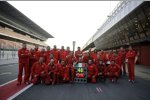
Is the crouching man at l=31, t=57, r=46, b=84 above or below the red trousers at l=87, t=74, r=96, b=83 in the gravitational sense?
above

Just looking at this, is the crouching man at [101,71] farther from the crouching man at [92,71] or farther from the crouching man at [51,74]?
the crouching man at [51,74]

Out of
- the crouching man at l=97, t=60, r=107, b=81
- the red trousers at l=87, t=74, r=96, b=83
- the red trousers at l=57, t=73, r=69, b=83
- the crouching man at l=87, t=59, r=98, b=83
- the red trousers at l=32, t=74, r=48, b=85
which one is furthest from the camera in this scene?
the crouching man at l=97, t=60, r=107, b=81

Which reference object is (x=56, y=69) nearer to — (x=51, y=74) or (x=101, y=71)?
(x=51, y=74)

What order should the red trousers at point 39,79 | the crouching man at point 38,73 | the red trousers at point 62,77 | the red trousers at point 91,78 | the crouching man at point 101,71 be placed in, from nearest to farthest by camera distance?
the red trousers at point 39,79 → the crouching man at point 38,73 → the red trousers at point 62,77 → the red trousers at point 91,78 → the crouching man at point 101,71

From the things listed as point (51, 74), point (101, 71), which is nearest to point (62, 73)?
point (51, 74)

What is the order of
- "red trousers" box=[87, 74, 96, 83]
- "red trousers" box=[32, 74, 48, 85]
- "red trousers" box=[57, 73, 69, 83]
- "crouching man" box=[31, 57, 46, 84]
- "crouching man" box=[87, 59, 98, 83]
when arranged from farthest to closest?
"crouching man" box=[87, 59, 98, 83] → "red trousers" box=[87, 74, 96, 83] → "red trousers" box=[57, 73, 69, 83] → "crouching man" box=[31, 57, 46, 84] → "red trousers" box=[32, 74, 48, 85]

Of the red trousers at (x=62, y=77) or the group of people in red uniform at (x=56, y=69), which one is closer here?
the group of people in red uniform at (x=56, y=69)

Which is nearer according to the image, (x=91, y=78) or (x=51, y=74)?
(x=51, y=74)

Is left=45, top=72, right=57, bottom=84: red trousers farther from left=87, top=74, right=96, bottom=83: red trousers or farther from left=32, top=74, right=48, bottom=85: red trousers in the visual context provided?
left=87, top=74, right=96, bottom=83: red trousers

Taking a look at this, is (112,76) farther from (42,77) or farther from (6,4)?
(6,4)

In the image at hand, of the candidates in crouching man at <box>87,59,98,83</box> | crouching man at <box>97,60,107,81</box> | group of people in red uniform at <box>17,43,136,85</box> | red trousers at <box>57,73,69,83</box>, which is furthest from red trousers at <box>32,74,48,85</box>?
crouching man at <box>97,60,107,81</box>

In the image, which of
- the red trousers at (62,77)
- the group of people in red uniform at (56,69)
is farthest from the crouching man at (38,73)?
the red trousers at (62,77)

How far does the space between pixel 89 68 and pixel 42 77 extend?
2.66 metres

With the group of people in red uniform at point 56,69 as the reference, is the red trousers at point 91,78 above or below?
below
